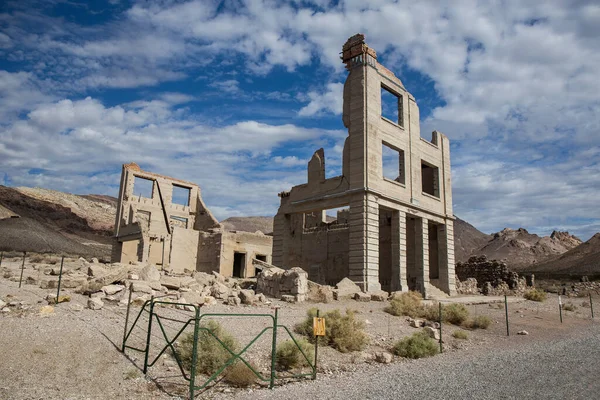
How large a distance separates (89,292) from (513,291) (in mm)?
26465

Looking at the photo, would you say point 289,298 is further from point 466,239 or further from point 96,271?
point 466,239

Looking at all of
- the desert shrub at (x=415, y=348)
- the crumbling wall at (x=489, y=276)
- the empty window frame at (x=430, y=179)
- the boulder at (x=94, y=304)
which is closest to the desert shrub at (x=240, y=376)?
the desert shrub at (x=415, y=348)

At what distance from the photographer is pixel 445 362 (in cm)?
1028

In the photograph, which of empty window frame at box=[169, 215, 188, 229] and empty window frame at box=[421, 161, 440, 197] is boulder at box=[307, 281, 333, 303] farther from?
empty window frame at box=[169, 215, 188, 229]

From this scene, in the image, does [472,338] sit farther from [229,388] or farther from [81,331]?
[81,331]

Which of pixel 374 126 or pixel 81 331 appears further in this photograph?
pixel 374 126

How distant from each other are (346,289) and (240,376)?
11706 millimetres

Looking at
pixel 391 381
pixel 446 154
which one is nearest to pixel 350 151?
pixel 446 154

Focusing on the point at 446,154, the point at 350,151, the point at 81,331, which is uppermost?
the point at 446,154

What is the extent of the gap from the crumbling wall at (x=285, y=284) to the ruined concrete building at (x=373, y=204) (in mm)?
4702

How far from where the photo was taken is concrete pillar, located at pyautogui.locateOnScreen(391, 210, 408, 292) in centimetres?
2277

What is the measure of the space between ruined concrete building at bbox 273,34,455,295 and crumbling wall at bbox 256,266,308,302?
4.70m

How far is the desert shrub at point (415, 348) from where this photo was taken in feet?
35.7

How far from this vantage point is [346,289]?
19031mm
